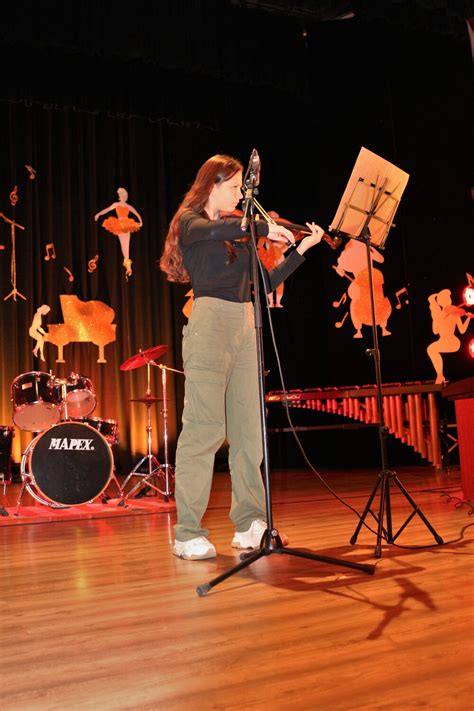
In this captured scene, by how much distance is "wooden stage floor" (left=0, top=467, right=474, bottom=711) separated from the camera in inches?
54.6

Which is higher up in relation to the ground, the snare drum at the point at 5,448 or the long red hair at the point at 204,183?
the long red hair at the point at 204,183

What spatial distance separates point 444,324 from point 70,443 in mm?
5088

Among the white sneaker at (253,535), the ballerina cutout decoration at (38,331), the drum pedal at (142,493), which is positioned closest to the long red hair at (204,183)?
the white sneaker at (253,535)

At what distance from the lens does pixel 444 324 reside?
331 inches

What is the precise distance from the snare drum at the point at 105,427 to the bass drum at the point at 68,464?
430mm

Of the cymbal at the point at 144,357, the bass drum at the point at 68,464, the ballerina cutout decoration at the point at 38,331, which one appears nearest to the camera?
the bass drum at the point at 68,464

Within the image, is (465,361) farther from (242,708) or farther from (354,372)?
(242,708)

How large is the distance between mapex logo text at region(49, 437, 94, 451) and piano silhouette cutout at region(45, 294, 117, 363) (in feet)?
11.9

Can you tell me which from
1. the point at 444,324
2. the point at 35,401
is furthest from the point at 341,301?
the point at 35,401

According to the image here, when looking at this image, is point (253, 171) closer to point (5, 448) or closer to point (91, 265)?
point (5, 448)

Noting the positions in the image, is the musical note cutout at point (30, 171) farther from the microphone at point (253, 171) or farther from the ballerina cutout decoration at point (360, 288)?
the microphone at point (253, 171)

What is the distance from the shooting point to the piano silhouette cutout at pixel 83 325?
842 centimetres

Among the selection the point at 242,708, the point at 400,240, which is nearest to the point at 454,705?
the point at 242,708

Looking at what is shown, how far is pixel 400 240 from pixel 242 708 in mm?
7787
